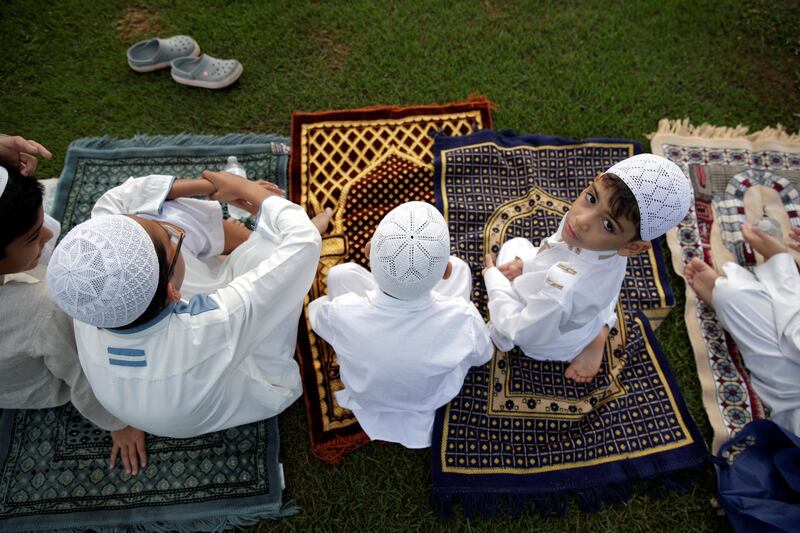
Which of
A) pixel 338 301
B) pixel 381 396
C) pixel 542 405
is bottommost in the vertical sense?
pixel 542 405

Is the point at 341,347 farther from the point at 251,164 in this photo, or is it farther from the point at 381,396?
the point at 251,164

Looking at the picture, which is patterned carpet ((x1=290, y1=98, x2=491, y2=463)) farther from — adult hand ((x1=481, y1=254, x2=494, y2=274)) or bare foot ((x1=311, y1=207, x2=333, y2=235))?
adult hand ((x1=481, y1=254, x2=494, y2=274))

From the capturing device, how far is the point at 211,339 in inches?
63.6

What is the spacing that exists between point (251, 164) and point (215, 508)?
1.80 m

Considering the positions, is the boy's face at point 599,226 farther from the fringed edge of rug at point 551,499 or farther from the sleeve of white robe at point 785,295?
the fringed edge of rug at point 551,499

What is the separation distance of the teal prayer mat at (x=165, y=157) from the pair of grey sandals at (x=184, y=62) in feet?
1.32

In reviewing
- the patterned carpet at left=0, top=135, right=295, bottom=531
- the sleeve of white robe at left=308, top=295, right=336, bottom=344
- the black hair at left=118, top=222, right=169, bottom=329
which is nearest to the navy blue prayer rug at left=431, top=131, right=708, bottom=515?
the sleeve of white robe at left=308, top=295, right=336, bottom=344

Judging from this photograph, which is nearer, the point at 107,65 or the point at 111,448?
the point at 111,448

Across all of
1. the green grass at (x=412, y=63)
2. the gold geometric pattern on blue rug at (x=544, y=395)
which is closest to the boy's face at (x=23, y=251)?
the green grass at (x=412, y=63)

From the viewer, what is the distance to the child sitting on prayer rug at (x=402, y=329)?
150 cm

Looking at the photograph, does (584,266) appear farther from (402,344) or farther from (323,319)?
(323,319)

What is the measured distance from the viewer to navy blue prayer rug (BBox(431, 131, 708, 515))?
220 cm

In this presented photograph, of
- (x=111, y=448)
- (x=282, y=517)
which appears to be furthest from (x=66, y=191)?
(x=282, y=517)

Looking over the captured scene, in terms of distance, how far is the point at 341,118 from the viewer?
292cm
